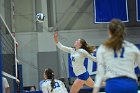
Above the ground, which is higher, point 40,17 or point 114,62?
point 40,17

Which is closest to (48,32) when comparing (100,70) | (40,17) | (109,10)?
(40,17)

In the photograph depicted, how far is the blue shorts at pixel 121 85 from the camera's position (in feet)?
12.4

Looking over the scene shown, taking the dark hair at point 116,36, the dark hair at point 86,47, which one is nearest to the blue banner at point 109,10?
the dark hair at point 86,47

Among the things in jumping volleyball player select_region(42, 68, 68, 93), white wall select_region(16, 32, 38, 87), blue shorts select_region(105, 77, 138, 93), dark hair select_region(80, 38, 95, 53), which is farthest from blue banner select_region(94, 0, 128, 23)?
blue shorts select_region(105, 77, 138, 93)

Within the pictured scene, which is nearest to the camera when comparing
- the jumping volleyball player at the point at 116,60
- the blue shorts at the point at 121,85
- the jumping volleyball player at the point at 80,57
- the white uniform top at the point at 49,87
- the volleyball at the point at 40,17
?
the blue shorts at the point at 121,85

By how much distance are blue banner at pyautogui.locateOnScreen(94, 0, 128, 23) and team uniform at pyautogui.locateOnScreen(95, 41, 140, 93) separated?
11133mm

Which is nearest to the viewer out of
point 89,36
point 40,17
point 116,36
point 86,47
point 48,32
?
point 116,36

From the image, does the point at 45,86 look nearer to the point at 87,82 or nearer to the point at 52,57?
the point at 87,82

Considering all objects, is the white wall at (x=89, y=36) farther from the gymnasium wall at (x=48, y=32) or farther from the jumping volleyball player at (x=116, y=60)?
the jumping volleyball player at (x=116, y=60)

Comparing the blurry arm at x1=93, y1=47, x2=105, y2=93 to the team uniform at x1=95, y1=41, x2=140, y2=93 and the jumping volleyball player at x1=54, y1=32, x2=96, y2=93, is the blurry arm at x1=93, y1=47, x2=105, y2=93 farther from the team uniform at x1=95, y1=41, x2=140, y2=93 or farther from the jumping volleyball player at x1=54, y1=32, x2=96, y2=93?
the jumping volleyball player at x1=54, y1=32, x2=96, y2=93

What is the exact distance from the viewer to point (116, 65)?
3941 millimetres

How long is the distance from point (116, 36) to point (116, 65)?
0.31m

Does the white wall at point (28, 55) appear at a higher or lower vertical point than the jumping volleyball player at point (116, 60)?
lower

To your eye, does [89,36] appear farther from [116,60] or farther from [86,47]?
[116,60]
